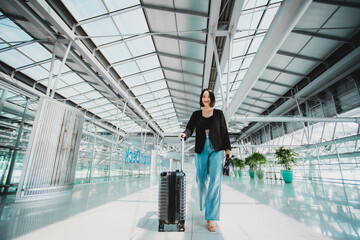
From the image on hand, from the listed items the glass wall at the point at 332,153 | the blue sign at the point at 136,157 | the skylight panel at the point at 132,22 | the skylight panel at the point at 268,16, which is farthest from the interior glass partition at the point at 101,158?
the glass wall at the point at 332,153

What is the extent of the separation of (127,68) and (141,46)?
7.16ft

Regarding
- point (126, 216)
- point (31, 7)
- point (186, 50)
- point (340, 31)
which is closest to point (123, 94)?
point (186, 50)

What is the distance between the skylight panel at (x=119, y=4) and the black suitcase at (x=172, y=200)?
25.1ft

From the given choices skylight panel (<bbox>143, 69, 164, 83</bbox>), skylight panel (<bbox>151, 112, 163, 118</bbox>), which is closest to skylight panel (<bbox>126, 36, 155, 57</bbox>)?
skylight panel (<bbox>143, 69, 164, 83</bbox>)

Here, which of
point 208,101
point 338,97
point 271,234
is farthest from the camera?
point 338,97

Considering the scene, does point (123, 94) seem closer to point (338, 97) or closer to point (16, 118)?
point (16, 118)

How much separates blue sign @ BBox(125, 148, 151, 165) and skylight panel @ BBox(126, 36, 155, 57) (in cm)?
979

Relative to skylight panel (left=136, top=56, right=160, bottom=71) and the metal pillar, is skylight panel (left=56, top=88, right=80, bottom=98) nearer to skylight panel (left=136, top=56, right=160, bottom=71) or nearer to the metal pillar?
the metal pillar

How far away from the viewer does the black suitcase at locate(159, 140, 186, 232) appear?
7.84 ft

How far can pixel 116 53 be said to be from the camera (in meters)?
9.80

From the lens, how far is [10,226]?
2527mm

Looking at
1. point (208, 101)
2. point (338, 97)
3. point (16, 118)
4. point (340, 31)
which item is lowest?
point (208, 101)

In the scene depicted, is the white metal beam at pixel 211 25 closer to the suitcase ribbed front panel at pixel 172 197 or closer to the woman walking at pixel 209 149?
the woman walking at pixel 209 149

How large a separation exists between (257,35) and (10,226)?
1066cm
